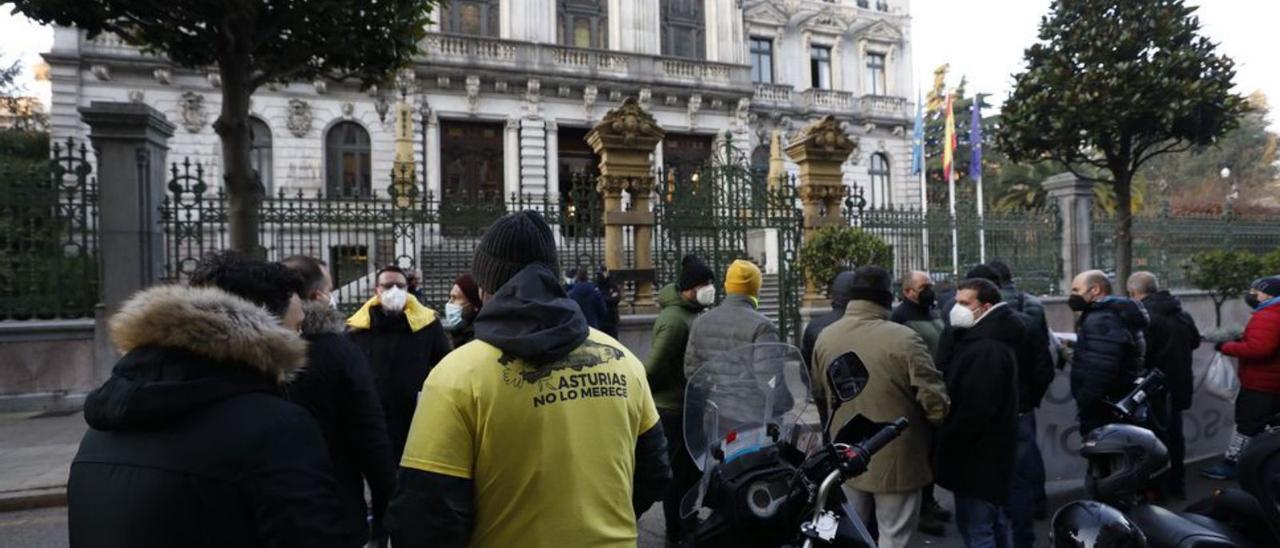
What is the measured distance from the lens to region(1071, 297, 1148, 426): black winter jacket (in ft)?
18.1

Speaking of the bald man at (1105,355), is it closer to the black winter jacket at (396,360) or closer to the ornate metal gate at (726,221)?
the black winter jacket at (396,360)

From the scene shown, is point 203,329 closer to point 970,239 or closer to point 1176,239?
point 970,239

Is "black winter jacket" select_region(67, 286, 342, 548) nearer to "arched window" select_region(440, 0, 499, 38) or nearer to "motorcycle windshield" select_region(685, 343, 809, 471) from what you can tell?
"motorcycle windshield" select_region(685, 343, 809, 471)

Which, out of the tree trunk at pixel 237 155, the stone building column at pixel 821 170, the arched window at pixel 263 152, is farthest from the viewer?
the arched window at pixel 263 152

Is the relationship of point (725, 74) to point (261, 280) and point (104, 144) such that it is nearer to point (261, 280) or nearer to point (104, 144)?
point (104, 144)

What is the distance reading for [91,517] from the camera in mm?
1764

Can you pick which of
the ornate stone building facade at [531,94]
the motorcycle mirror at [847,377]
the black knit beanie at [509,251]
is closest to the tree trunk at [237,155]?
the black knit beanie at [509,251]

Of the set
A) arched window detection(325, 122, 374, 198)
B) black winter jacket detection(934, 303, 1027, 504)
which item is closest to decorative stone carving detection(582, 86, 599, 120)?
arched window detection(325, 122, 374, 198)

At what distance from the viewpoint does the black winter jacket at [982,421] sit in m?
4.22

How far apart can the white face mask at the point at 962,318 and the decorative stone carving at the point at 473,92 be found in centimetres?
2560

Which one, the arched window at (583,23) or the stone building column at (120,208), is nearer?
the stone building column at (120,208)

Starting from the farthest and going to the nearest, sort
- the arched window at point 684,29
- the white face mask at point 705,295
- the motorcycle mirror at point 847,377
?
the arched window at point 684,29, the white face mask at point 705,295, the motorcycle mirror at point 847,377

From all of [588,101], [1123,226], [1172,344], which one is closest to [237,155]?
[1172,344]

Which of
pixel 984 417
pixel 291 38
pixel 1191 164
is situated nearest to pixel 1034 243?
pixel 984 417
